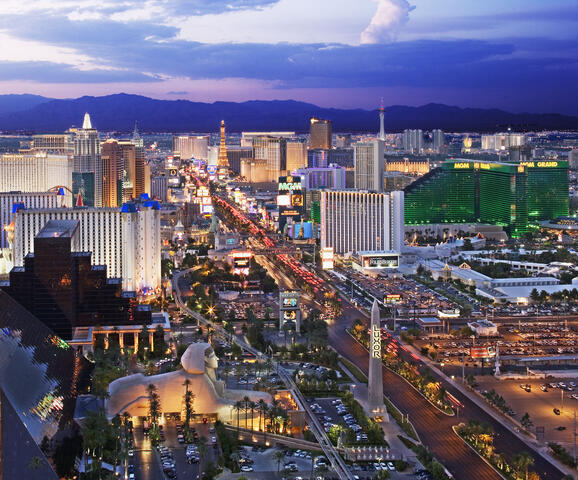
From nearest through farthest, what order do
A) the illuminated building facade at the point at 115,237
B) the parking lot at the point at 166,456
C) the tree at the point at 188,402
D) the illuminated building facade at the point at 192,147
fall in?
1. the parking lot at the point at 166,456
2. the tree at the point at 188,402
3. the illuminated building facade at the point at 115,237
4. the illuminated building facade at the point at 192,147

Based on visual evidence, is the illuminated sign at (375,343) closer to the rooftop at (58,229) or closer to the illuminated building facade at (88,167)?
the rooftop at (58,229)

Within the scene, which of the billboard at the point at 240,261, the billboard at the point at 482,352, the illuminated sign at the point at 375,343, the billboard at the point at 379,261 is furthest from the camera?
the billboard at the point at 379,261

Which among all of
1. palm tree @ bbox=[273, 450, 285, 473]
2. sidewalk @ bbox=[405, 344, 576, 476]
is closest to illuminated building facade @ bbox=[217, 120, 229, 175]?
sidewalk @ bbox=[405, 344, 576, 476]

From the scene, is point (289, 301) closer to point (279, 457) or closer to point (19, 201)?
point (279, 457)

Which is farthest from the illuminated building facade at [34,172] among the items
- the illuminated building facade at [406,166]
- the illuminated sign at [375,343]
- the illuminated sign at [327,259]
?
the illuminated sign at [375,343]

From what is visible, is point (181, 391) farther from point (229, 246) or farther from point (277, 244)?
point (277, 244)

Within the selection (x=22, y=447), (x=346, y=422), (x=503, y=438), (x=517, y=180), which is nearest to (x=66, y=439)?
(x=22, y=447)

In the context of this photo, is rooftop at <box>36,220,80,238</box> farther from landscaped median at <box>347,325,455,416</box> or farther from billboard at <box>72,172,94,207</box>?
billboard at <box>72,172,94,207</box>
